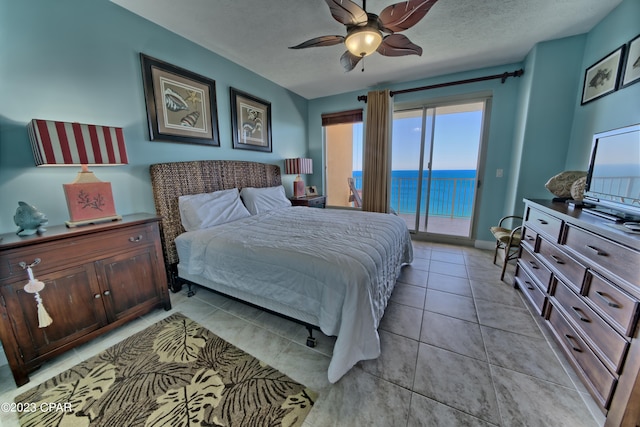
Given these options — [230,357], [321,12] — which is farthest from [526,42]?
[230,357]

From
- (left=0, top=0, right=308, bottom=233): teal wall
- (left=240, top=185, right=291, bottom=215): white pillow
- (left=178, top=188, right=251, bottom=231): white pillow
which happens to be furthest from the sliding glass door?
(left=0, top=0, right=308, bottom=233): teal wall

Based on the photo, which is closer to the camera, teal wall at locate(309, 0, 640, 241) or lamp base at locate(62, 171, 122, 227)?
lamp base at locate(62, 171, 122, 227)

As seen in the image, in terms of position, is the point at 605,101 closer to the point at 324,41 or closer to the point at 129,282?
the point at 324,41

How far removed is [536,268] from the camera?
1912mm

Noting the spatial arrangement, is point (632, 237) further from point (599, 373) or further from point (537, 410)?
point (537, 410)

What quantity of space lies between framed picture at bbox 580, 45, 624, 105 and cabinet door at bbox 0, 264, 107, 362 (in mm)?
4461

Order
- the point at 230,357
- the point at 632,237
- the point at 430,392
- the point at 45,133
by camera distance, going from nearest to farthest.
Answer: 1. the point at 632,237
2. the point at 430,392
3. the point at 45,133
4. the point at 230,357

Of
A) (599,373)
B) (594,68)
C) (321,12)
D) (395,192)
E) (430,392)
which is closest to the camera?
(599,373)

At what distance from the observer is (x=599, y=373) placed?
114 cm

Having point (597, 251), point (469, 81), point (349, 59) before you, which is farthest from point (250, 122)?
point (597, 251)

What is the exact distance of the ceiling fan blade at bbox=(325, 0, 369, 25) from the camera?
4.80 feet

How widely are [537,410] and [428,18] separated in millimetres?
3010

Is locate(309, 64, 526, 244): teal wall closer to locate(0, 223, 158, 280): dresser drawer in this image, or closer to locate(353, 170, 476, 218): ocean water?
locate(353, 170, 476, 218): ocean water

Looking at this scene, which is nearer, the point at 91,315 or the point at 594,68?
the point at 91,315
